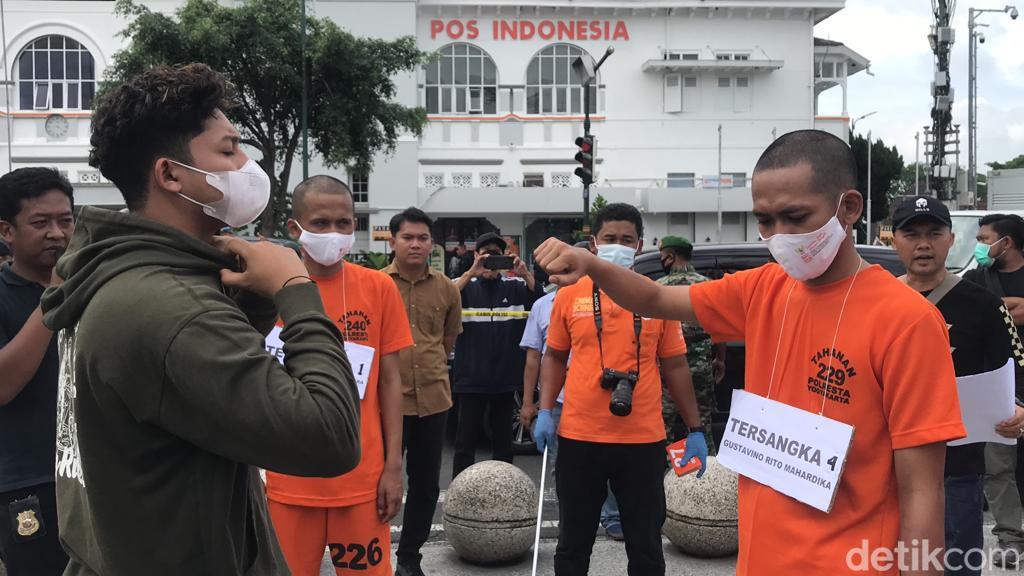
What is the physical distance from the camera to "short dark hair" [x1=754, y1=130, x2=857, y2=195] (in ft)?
8.55

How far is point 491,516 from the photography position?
17.9 feet

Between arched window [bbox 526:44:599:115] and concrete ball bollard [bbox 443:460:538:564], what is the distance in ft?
146

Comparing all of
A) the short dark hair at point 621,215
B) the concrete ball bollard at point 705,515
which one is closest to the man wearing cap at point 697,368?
the concrete ball bollard at point 705,515

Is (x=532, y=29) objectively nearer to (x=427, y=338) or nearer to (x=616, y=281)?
(x=427, y=338)

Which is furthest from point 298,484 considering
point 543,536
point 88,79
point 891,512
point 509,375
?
point 88,79

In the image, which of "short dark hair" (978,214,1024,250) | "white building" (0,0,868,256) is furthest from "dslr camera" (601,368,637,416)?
"white building" (0,0,868,256)

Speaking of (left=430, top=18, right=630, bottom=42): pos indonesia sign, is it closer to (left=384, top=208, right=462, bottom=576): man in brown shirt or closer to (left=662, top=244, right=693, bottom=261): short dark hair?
(left=662, top=244, right=693, bottom=261): short dark hair

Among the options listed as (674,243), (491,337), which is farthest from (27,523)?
(674,243)

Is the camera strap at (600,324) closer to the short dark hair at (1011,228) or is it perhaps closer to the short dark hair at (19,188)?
the short dark hair at (19,188)

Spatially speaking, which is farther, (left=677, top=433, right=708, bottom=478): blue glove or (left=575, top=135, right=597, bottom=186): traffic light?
(left=575, top=135, right=597, bottom=186): traffic light

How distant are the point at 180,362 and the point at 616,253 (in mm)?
3507

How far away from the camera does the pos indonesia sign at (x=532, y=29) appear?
48.8 meters

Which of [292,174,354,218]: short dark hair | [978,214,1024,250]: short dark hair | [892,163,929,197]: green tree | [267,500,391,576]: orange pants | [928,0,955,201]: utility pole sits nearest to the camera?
[267,500,391,576]: orange pants

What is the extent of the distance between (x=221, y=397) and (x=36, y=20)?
51334 mm
